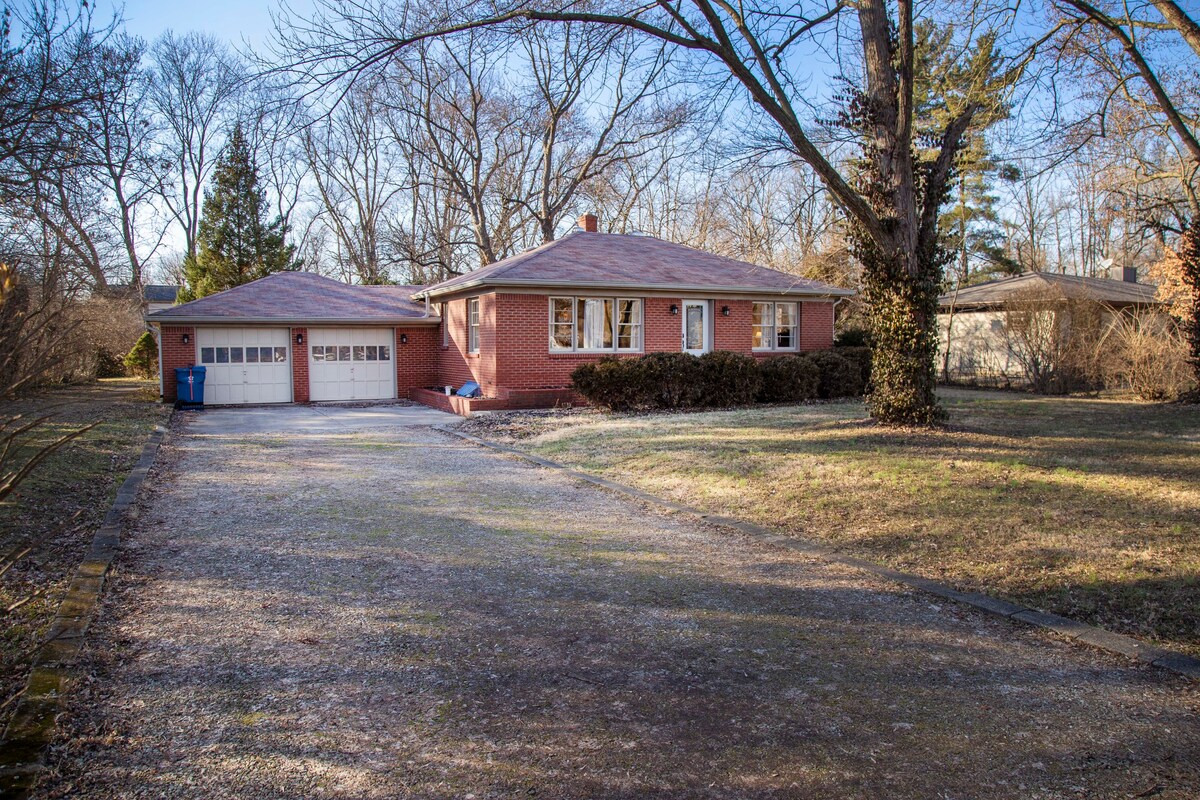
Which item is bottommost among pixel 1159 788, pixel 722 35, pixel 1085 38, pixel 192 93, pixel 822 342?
pixel 1159 788

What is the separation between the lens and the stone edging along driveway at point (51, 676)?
2832mm

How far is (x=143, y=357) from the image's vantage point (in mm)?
29406

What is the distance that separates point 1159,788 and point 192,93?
38846mm

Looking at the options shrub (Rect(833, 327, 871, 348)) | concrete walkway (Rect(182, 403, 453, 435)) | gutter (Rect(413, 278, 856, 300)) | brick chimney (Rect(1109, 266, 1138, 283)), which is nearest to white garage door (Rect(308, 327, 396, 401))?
concrete walkway (Rect(182, 403, 453, 435))

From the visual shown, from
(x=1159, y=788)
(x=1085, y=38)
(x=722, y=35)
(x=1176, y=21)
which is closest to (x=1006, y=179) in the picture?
(x=1085, y=38)

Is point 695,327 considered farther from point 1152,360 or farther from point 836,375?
point 1152,360

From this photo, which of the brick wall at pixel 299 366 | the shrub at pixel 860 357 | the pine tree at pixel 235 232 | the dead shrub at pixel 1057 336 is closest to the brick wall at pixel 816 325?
the shrub at pixel 860 357

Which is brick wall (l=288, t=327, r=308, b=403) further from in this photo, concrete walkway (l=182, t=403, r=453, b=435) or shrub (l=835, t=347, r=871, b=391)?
shrub (l=835, t=347, r=871, b=391)

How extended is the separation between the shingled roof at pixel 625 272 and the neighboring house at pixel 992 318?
4.62 m

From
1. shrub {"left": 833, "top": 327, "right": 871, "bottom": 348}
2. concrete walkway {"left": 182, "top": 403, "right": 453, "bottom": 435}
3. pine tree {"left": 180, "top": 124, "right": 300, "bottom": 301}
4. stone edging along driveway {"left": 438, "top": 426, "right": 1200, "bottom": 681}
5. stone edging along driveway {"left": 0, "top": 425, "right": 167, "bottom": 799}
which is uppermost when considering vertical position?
pine tree {"left": 180, "top": 124, "right": 300, "bottom": 301}

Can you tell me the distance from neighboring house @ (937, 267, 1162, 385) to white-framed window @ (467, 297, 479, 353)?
500 inches

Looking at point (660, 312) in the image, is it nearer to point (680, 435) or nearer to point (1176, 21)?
point (680, 435)

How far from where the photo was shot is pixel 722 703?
3.49 meters

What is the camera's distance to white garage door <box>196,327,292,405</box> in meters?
20.1
